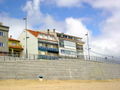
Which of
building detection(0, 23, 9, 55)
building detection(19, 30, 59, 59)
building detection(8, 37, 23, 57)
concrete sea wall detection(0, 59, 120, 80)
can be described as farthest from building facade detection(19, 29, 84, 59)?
concrete sea wall detection(0, 59, 120, 80)

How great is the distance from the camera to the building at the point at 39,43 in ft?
197

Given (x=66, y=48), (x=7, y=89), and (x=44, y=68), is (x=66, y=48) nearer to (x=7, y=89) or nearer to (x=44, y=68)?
(x=44, y=68)

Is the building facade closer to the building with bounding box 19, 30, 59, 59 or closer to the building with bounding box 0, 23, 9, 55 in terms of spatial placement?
the building with bounding box 19, 30, 59, 59

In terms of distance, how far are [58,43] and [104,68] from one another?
18971 millimetres

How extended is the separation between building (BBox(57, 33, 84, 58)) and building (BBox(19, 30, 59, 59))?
7.51 ft

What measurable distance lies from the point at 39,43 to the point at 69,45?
13643 mm

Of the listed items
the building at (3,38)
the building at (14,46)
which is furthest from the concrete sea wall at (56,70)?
the building at (14,46)

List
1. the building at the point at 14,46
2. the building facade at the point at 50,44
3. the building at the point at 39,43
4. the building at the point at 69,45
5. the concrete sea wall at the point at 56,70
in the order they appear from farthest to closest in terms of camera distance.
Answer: the building at the point at 69,45 → the building facade at the point at 50,44 → the building at the point at 39,43 → the building at the point at 14,46 → the concrete sea wall at the point at 56,70

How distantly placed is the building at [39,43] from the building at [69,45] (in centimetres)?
229

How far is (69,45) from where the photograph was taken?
71188 millimetres

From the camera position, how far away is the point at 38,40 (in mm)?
60719

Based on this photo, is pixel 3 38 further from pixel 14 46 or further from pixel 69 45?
pixel 69 45

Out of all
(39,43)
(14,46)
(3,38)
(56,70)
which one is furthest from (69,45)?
(56,70)

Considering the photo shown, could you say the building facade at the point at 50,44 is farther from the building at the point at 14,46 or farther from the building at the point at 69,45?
the building at the point at 14,46
